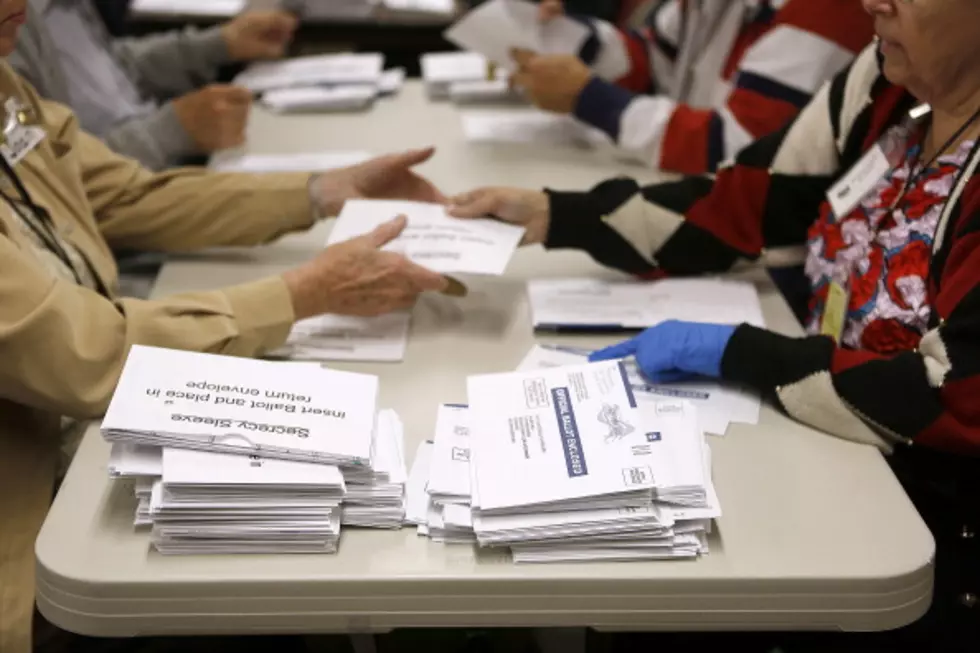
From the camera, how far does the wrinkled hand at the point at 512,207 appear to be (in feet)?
5.10

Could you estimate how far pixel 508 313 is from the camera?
1.50 meters

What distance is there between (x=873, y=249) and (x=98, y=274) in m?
1.16

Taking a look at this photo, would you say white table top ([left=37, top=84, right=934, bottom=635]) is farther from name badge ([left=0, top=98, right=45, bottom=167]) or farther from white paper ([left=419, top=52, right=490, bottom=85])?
white paper ([left=419, top=52, right=490, bottom=85])

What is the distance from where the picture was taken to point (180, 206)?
1680 mm

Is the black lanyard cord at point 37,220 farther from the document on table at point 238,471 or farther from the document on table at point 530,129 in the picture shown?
the document on table at point 530,129

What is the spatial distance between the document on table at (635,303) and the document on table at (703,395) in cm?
10

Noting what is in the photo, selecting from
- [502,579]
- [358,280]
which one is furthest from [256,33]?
[502,579]

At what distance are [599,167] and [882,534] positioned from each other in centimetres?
118

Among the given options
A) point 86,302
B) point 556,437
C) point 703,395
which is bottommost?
point 703,395

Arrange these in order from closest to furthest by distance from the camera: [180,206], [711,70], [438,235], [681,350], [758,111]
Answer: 1. [681,350]
2. [438,235]
3. [180,206]
4. [758,111]
5. [711,70]

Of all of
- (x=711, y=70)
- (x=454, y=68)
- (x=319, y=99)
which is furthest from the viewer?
(x=454, y=68)

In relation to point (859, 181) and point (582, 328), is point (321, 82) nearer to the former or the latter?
point (582, 328)

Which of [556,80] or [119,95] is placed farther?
[119,95]

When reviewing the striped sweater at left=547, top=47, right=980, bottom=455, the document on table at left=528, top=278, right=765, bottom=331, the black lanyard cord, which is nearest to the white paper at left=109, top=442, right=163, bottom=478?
the black lanyard cord
